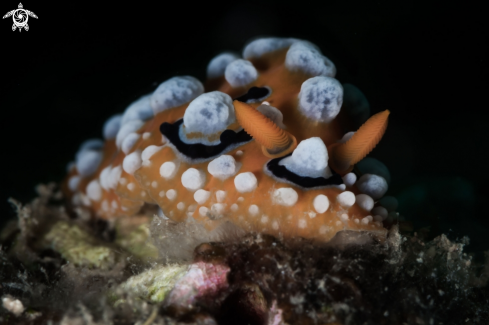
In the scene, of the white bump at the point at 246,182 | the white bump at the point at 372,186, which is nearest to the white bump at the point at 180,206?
the white bump at the point at 246,182

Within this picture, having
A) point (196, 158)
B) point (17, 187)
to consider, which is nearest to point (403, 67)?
point (196, 158)

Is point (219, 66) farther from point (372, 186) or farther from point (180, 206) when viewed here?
point (372, 186)

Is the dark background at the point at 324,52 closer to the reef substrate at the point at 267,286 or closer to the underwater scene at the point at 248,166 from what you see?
the underwater scene at the point at 248,166

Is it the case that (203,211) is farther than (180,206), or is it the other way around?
(180,206)

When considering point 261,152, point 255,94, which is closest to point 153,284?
point 261,152

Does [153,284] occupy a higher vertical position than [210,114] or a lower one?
lower

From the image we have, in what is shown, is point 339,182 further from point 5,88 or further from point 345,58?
point 5,88

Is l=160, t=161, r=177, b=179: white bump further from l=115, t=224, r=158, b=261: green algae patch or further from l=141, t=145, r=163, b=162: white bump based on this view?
l=115, t=224, r=158, b=261: green algae patch

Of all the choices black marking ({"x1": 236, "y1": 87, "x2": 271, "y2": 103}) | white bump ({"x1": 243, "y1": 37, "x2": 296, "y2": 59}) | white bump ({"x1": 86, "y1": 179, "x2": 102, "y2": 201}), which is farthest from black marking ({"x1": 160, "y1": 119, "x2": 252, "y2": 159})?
white bump ({"x1": 86, "y1": 179, "x2": 102, "y2": 201})
